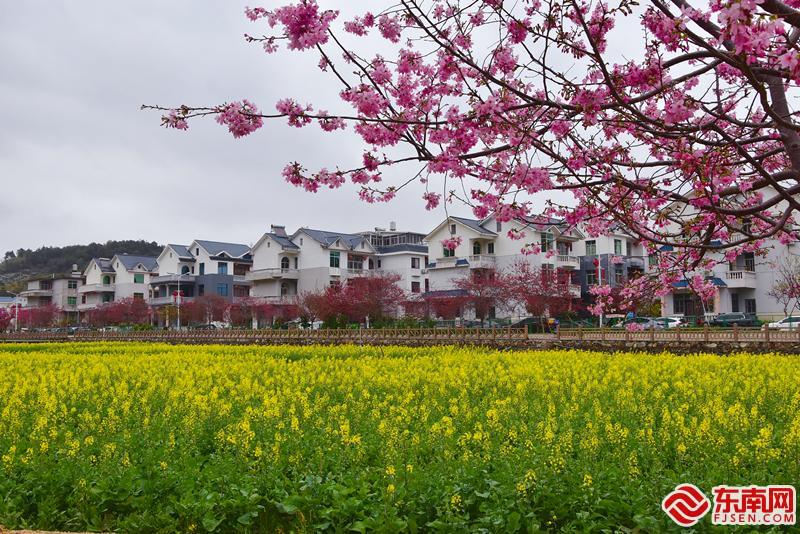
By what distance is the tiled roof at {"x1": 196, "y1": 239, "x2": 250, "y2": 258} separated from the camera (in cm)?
6338

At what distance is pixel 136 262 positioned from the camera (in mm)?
71062

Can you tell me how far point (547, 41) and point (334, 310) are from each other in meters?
40.2

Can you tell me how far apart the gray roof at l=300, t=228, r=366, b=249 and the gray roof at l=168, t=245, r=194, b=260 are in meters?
13.3

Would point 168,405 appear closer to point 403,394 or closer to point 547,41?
point 403,394

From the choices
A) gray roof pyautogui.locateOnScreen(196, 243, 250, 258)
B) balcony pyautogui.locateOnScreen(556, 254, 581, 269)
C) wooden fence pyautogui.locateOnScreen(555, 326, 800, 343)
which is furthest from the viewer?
gray roof pyautogui.locateOnScreen(196, 243, 250, 258)

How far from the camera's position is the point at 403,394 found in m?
8.87

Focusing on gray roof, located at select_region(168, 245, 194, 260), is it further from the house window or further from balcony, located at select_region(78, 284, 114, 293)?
the house window

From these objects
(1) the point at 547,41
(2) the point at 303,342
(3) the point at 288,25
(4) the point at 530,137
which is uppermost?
(3) the point at 288,25

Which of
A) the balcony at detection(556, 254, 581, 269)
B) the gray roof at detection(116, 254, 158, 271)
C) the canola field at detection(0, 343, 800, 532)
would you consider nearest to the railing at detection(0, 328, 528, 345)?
the balcony at detection(556, 254, 581, 269)

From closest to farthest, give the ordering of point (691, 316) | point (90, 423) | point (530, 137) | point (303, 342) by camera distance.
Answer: point (530, 137) < point (90, 423) < point (303, 342) < point (691, 316)

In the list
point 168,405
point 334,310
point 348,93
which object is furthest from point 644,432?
point 334,310

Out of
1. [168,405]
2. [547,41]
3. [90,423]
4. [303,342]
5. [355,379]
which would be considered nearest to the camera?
[547,41]

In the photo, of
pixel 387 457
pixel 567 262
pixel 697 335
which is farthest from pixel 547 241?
pixel 567 262

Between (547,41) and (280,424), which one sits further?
(280,424)
